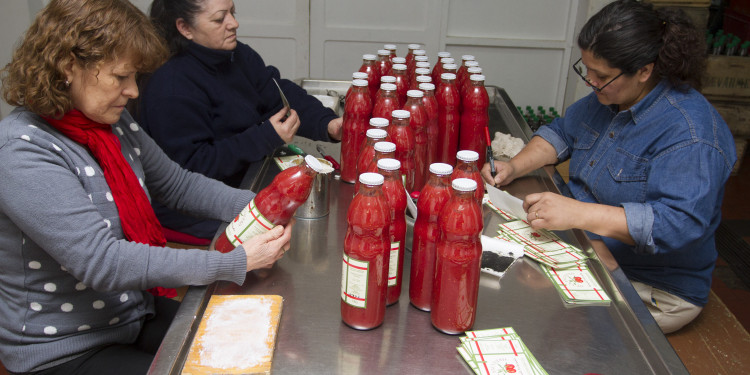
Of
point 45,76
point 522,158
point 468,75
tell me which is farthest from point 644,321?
point 45,76

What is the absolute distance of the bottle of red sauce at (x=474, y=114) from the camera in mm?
1969

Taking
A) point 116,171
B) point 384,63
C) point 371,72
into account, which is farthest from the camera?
point 384,63

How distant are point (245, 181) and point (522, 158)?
0.95 metres

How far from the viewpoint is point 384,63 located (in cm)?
236

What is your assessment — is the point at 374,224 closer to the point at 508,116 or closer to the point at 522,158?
the point at 522,158

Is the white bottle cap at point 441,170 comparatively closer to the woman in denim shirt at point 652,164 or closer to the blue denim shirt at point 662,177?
the woman in denim shirt at point 652,164

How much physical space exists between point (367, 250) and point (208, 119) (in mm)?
1300

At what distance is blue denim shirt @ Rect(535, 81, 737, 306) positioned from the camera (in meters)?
1.63

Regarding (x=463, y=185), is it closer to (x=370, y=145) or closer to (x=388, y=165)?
(x=388, y=165)

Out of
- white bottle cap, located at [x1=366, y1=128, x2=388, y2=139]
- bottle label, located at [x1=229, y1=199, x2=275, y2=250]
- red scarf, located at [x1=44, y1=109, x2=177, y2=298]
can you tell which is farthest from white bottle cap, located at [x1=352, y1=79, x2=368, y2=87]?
red scarf, located at [x1=44, y1=109, x2=177, y2=298]

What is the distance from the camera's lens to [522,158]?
2131 millimetres

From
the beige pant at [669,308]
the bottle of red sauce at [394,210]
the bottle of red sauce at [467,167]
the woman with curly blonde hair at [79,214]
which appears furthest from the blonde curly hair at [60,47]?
the beige pant at [669,308]

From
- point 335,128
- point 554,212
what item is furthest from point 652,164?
point 335,128

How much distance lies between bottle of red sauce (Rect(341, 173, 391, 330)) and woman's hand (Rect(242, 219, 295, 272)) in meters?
0.26
